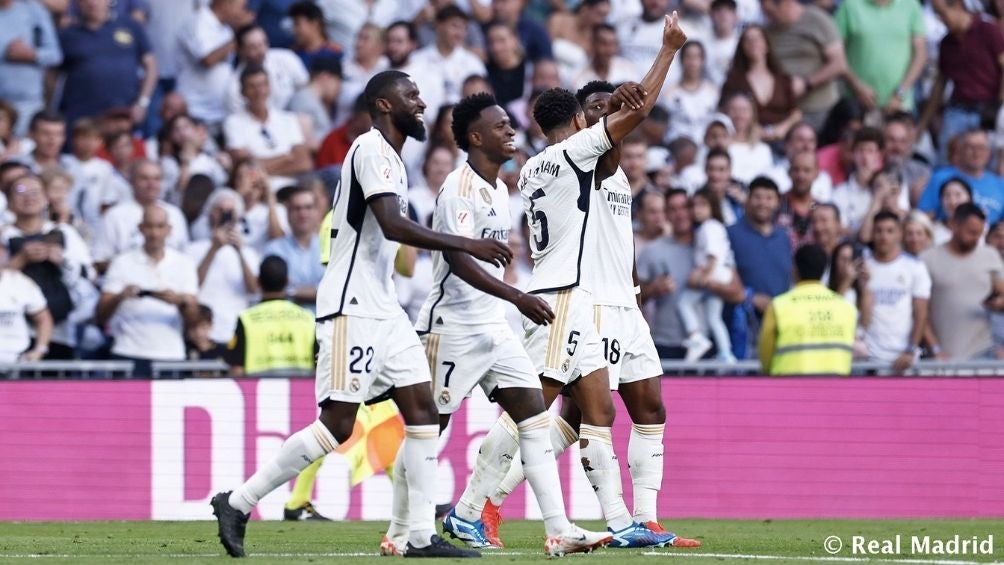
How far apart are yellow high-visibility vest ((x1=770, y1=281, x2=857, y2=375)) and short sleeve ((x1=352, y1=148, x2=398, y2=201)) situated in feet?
21.1

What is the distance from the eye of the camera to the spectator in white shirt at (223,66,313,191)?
1759cm

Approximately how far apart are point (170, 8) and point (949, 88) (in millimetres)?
8952

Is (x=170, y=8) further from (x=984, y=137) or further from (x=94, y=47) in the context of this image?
(x=984, y=137)

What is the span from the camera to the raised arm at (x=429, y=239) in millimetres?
8445

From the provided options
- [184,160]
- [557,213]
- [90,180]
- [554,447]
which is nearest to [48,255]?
[90,180]

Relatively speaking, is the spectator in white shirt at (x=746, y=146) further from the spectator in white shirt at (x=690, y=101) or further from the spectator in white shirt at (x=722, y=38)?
the spectator in white shirt at (x=722, y=38)

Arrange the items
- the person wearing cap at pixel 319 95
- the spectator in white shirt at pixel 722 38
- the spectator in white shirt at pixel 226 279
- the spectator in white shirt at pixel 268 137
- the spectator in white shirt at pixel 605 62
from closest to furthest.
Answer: the spectator in white shirt at pixel 226 279 → the spectator in white shirt at pixel 268 137 → the person wearing cap at pixel 319 95 → the spectator in white shirt at pixel 605 62 → the spectator in white shirt at pixel 722 38

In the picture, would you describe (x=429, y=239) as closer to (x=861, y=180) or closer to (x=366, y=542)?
(x=366, y=542)

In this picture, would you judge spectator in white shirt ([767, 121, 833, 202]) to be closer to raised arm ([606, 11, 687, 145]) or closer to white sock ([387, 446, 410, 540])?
raised arm ([606, 11, 687, 145])

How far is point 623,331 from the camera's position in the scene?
10445mm

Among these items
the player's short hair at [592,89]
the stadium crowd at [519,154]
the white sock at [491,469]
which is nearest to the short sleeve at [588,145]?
the player's short hair at [592,89]

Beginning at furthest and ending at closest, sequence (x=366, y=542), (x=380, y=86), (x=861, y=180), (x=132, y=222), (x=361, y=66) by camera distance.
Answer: (x=361, y=66) < (x=861, y=180) < (x=132, y=222) < (x=366, y=542) < (x=380, y=86)

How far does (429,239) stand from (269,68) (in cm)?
1022

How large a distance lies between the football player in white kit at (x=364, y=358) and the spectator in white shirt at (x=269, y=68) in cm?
911
